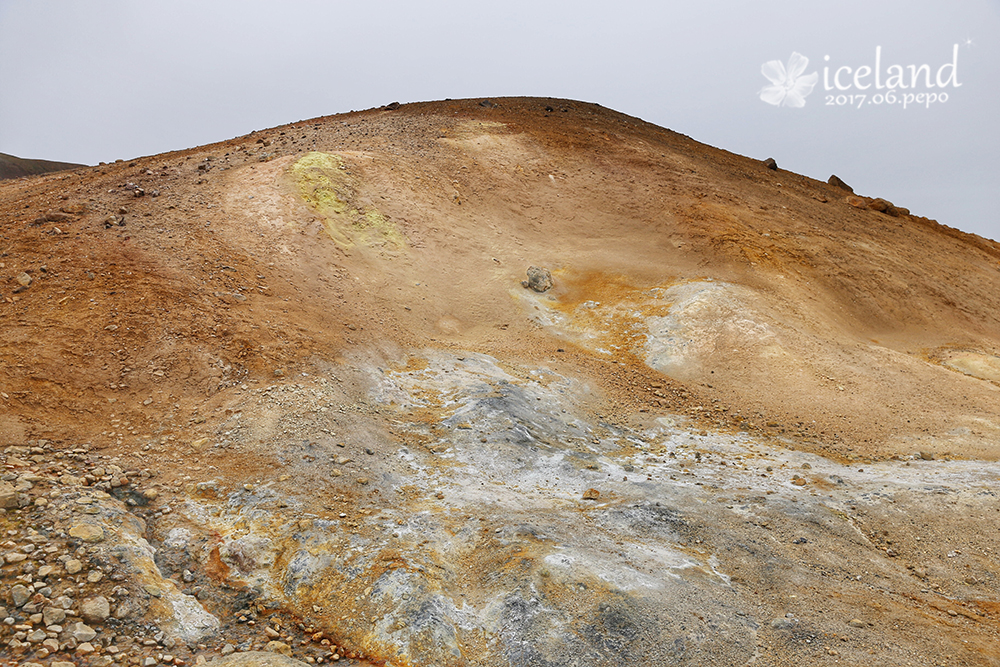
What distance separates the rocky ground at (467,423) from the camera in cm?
569

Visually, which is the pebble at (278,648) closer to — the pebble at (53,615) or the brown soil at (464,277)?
the pebble at (53,615)

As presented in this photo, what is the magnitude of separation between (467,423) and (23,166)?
5552cm

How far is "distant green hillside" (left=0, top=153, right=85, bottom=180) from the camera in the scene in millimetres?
46500

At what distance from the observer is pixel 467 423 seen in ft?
30.5

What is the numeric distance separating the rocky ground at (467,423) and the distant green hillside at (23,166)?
3930 cm

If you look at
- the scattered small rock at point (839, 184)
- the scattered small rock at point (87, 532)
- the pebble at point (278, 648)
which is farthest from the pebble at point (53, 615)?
the scattered small rock at point (839, 184)

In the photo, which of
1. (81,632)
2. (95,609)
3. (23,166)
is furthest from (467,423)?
(23,166)

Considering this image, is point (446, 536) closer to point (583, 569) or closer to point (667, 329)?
point (583, 569)

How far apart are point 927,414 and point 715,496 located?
6.23m

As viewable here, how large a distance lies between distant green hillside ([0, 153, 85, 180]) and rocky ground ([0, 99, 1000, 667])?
3930 cm

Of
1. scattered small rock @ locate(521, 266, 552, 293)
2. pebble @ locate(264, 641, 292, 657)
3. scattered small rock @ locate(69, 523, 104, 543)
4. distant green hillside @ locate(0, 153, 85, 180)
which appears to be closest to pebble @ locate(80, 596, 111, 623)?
scattered small rock @ locate(69, 523, 104, 543)

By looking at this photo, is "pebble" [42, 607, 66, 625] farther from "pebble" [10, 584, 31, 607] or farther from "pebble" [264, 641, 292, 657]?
"pebble" [264, 641, 292, 657]

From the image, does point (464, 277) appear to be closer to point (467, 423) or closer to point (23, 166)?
point (467, 423)

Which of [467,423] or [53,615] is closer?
[53,615]
